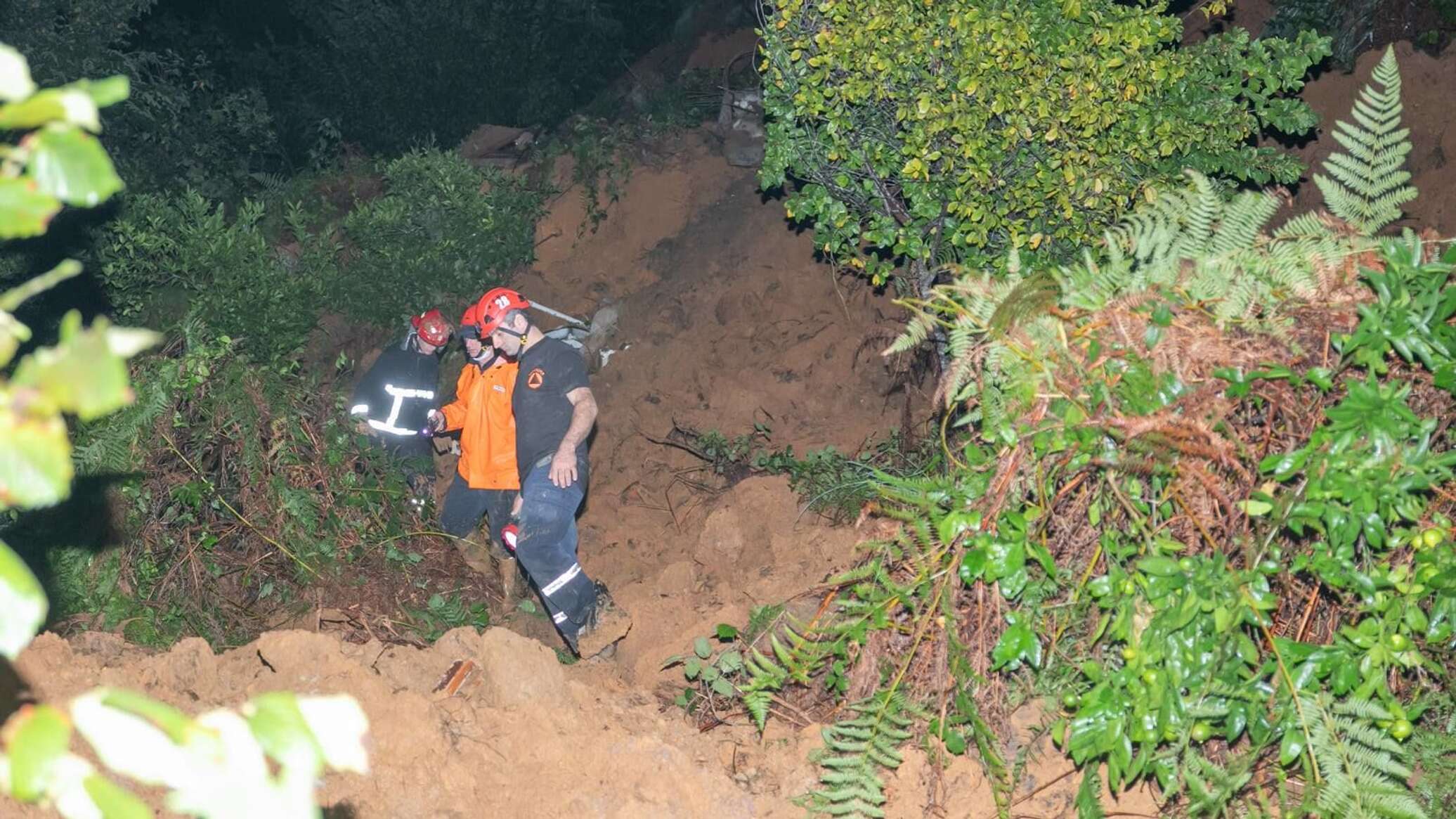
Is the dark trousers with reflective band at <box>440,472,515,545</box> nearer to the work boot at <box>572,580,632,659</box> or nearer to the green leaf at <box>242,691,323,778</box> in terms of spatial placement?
the work boot at <box>572,580,632,659</box>

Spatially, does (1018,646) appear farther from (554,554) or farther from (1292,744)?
(554,554)

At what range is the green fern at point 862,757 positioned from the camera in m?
3.99

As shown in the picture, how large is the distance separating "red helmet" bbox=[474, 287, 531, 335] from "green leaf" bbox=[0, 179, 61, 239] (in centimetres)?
542

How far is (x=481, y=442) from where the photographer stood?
7.33 metres

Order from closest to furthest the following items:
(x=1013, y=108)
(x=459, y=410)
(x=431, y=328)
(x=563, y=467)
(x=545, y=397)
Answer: (x=1013, y=108)
(x=563, y=467)
(x=545, y=397)
(x=459, y=410)
(x=431, y=328)

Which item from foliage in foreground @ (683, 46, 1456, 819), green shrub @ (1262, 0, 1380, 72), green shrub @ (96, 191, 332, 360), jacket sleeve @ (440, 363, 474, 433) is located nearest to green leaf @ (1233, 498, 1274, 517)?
foliage in foreground @ (683, 46, 1456, 819)

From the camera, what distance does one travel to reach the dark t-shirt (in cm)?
678

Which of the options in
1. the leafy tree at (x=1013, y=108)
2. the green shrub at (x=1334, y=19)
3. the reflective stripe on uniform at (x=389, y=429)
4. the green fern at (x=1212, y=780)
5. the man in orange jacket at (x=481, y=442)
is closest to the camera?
the green fern at (x=1212, y=780)

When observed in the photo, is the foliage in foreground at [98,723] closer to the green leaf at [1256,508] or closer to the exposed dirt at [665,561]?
the exposed dirt at [665,561]

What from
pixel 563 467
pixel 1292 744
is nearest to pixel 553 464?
pixel 563 467

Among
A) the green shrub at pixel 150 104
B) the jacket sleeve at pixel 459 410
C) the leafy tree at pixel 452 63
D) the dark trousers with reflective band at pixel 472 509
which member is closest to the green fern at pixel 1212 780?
the dark trousers with reflective band at pixel 472 509

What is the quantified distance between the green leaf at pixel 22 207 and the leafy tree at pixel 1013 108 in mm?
5329

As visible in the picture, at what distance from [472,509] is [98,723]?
637cm

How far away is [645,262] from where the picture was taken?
10.6 meters
